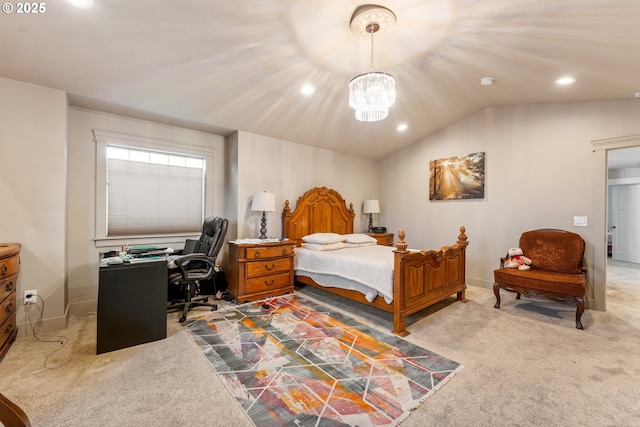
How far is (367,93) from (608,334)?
3.41 metres

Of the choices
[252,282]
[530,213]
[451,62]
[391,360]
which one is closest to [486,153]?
[530,213]

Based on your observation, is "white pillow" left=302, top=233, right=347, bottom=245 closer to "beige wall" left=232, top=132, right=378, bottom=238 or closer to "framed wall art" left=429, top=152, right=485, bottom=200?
"beige wall" left=232, top=132, right=378, bottom=238

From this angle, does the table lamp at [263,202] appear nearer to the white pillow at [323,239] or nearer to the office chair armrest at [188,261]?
the white pillow at [323,239]

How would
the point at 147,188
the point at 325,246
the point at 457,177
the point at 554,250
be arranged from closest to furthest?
the point at 554,250 → the point at 147,188 → the point at 325,246 → the point at 457,177

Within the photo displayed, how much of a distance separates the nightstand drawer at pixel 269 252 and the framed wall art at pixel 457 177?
286 cm

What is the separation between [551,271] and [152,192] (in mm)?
5422

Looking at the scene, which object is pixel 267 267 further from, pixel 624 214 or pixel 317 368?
pixel 624 214

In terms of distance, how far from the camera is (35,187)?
108 inches

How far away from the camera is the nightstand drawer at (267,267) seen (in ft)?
12.4

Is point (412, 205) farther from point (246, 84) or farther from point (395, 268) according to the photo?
point (246, 84)

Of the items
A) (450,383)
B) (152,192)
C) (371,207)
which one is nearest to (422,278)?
(450,383)

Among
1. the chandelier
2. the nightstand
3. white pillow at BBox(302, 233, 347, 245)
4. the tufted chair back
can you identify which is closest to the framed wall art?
the tufted chair back

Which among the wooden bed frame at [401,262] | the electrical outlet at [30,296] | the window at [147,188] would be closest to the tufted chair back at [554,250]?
the wooden bed frame at [401,262]

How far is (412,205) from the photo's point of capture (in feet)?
18.0
